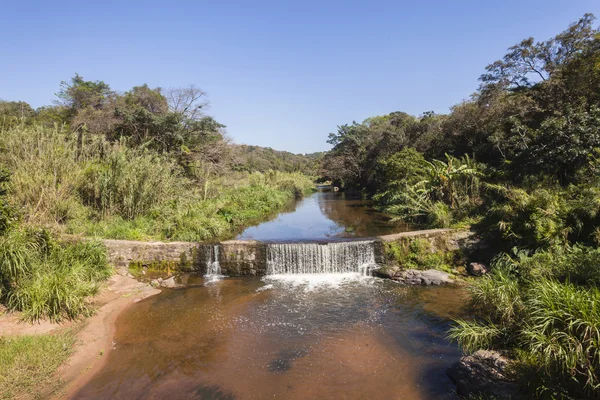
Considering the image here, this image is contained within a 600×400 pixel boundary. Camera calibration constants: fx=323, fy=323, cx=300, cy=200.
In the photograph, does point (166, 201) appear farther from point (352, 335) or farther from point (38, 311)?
point (352, 335)

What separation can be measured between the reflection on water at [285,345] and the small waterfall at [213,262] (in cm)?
134

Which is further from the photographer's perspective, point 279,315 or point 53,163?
point 53,163

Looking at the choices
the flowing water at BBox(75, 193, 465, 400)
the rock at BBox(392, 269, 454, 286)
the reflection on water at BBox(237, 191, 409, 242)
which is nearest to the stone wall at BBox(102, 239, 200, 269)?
the flowing water at BBox(75, 193, 465, 400)

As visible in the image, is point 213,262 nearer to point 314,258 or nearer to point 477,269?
point 314,258

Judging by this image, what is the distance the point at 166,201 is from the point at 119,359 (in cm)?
828

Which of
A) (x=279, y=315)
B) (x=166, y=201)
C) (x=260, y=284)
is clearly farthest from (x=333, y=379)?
(x=166, y=201)

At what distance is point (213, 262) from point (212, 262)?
0.03 meters

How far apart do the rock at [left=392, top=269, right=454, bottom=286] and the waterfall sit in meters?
5.67

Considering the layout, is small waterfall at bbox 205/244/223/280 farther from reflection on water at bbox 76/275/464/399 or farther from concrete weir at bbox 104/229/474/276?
reflection on water at bbox 76/275/464/399

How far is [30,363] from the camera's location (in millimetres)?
5078

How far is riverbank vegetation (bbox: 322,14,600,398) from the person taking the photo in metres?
4.10

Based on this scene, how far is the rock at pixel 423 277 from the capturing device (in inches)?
365

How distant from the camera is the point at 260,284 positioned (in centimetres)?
976

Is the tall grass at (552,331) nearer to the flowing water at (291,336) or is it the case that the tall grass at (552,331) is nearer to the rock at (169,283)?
the flowing water at (291,336)
